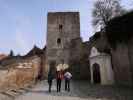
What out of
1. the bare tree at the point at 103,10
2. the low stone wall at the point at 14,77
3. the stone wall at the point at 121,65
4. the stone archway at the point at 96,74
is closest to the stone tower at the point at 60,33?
the bare tree at the point at 103,10

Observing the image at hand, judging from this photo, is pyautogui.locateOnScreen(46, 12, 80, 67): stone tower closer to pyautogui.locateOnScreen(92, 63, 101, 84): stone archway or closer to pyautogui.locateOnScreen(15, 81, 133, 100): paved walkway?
pyautogui.locateOnScreen(92, 63, 101, 84): stone archway

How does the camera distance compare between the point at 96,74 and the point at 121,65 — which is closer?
the point at 121,65

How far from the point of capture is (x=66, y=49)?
33.6 metres

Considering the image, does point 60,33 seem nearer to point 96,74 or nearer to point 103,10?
point 103,10

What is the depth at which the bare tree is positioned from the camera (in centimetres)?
2809

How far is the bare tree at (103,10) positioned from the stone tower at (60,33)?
614 cm

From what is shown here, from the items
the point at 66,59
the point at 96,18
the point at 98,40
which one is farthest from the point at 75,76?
the point at 96,18

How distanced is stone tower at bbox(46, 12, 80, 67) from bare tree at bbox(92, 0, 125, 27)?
6.14m

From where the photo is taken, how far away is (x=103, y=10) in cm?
2855

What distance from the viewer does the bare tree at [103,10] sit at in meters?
28.1

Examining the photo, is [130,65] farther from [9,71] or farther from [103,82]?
[9,71]

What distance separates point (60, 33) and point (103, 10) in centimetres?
937

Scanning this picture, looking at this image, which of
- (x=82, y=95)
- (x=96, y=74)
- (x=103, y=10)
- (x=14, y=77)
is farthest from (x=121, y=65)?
(x=103, y=10)

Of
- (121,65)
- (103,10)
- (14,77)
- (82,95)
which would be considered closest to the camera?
(82,95)
